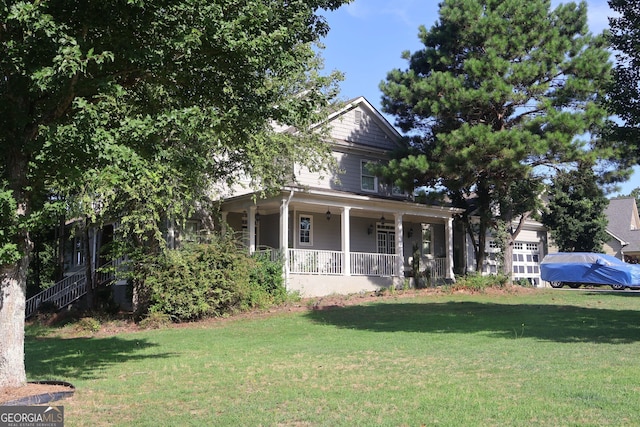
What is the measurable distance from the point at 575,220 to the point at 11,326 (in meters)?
29.5

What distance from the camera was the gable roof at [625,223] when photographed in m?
40.0

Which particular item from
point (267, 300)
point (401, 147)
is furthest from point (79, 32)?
point (401, 147)

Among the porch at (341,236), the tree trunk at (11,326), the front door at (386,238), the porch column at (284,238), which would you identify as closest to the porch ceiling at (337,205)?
the porch at (341,236)

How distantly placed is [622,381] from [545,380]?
851mm

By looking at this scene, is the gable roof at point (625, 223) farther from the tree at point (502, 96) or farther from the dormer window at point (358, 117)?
the dormer window at point (358, 117)

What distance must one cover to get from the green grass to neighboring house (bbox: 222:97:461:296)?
5.12 m

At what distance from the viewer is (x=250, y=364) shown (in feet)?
30.8

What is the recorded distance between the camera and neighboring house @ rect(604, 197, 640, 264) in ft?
129

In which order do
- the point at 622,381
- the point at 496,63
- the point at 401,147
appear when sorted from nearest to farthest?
the point at 622,381 → the point at 496,63 → the point at 401,147

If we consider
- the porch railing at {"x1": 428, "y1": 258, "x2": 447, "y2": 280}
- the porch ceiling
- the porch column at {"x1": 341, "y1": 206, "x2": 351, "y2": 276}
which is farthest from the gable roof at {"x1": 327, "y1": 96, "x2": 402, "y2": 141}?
the porch column at {"x1": 341, "y1": 206, "x2": 351, "y2": 276}

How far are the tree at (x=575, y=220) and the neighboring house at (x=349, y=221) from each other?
8.06m

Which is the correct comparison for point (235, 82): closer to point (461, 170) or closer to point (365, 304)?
point (365, 304)

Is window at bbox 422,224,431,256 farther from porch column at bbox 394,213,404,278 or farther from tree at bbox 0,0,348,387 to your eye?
tree at bbox 0,0,348,387

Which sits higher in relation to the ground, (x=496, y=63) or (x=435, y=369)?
(x=496, y=63)
